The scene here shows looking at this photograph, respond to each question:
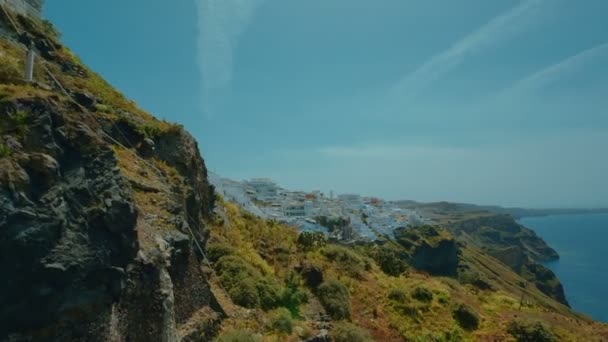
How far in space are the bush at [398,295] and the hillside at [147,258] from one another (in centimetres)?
5

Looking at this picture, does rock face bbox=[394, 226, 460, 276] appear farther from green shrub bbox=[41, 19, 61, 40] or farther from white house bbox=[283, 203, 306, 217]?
green shrub bbox=[41, 19, 61, 40]

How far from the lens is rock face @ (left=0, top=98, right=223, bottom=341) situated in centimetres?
585

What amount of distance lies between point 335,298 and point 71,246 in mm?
12050

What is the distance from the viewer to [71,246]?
6.41 m

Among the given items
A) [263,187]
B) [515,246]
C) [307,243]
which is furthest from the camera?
[515,246]

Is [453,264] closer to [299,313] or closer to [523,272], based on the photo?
[523,272]

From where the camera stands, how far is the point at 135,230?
7664 mm

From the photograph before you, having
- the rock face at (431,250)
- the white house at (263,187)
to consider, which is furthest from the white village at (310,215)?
the rock face at (431,250)

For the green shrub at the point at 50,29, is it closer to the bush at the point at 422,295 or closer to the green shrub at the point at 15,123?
the green shrub at the point at 15,123

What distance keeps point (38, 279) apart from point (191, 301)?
15.8 ft

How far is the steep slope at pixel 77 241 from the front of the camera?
589 centimetres

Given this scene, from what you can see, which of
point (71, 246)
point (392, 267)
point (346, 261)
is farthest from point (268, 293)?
point (392, 267)

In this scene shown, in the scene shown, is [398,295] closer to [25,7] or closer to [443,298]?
[443,298]

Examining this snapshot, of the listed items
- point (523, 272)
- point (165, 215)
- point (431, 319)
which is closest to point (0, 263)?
point (165, 215)
